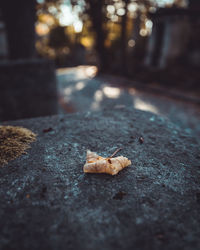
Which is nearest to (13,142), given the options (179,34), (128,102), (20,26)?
(20,26)

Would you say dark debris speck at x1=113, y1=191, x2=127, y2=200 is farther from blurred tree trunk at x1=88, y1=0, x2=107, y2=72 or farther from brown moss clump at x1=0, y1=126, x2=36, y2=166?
blurred tree trunk at x1=88, y1=0, x2=107, y2=72

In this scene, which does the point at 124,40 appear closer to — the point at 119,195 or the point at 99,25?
the point at 99,25

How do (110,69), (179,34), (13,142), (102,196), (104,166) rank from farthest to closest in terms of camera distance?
(110,69)
(179,34)
(13,142)
(104,166)
(102,196)

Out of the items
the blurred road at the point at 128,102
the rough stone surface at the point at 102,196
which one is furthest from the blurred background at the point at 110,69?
the rough stone surface at the point at 102,196

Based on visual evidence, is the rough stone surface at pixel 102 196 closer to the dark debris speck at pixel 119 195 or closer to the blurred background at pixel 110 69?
the dark debris speck at pixel 119 195

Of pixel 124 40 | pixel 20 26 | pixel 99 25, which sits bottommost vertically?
pixel 124 40

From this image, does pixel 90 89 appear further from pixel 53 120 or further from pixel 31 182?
pixel 31 182

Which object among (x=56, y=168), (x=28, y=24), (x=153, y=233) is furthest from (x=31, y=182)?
(x=28, y=24)
